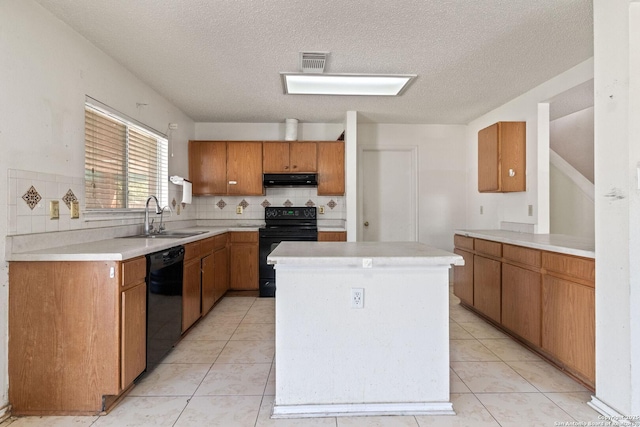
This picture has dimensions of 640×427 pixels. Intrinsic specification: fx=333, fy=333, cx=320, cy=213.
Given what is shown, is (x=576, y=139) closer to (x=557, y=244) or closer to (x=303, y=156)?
(x=557, y=244)

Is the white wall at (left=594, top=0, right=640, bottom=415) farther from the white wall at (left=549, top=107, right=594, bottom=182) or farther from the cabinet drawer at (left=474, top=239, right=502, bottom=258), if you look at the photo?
the white wall at (left=549, top=107, right=594, bottom=182)

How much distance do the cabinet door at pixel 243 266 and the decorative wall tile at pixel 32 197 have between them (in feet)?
8.02

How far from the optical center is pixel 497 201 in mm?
4059

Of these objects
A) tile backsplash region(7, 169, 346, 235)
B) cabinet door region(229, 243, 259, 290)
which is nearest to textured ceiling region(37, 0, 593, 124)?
tile backsplash region(7, 169, 346, 235)

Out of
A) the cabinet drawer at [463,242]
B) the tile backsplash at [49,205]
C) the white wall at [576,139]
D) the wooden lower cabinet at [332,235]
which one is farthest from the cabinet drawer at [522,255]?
the tile backsplash at [49,205]

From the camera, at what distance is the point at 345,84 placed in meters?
3.32

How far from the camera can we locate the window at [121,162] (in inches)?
101

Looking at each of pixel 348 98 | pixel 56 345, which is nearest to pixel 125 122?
pixel 56 345

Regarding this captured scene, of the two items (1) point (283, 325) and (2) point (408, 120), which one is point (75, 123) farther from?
(2) point (408, 120)

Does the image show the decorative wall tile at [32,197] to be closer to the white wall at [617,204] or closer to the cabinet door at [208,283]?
the cabinet door at [208,283]

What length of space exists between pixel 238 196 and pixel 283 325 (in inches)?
127

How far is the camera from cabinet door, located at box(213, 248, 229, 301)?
12.4ft

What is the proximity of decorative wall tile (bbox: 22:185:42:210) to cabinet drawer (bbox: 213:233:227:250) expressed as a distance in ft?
6.00

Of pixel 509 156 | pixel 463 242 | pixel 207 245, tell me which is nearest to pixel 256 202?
pixel 207 245
